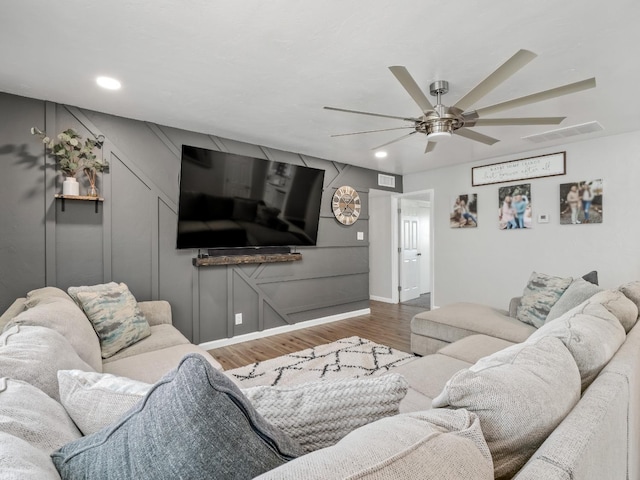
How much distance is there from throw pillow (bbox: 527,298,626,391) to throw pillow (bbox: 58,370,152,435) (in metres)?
1.25

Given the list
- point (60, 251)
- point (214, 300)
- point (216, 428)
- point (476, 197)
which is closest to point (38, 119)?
point (60, 251)

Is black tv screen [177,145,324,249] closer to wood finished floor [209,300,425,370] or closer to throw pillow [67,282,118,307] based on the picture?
throw pillow [67,282,118,307]

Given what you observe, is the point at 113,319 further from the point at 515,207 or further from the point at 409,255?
the point at 409,255

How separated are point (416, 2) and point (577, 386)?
1768mm

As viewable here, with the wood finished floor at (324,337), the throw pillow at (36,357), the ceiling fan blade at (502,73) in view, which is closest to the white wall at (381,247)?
the wood finished floor at (324,337)

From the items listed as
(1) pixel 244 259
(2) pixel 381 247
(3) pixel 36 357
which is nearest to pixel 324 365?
(1) pixel 244 259

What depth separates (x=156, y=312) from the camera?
9.32ft

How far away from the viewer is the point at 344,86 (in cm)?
245

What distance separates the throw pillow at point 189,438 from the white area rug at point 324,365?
2.19 meters

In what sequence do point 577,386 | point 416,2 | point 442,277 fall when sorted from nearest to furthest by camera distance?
1. point 577,386
2. point 416,2
3. point 442,277

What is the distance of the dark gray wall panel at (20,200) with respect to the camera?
255cm

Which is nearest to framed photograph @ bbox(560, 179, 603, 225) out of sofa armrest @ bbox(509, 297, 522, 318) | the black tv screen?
sofa armrest @ bbox(509, 297, 522, 318)

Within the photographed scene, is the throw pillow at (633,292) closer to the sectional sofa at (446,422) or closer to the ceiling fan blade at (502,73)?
the sectional sofa at (446,422)

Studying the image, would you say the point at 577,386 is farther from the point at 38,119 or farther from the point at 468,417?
the point at 38,119
